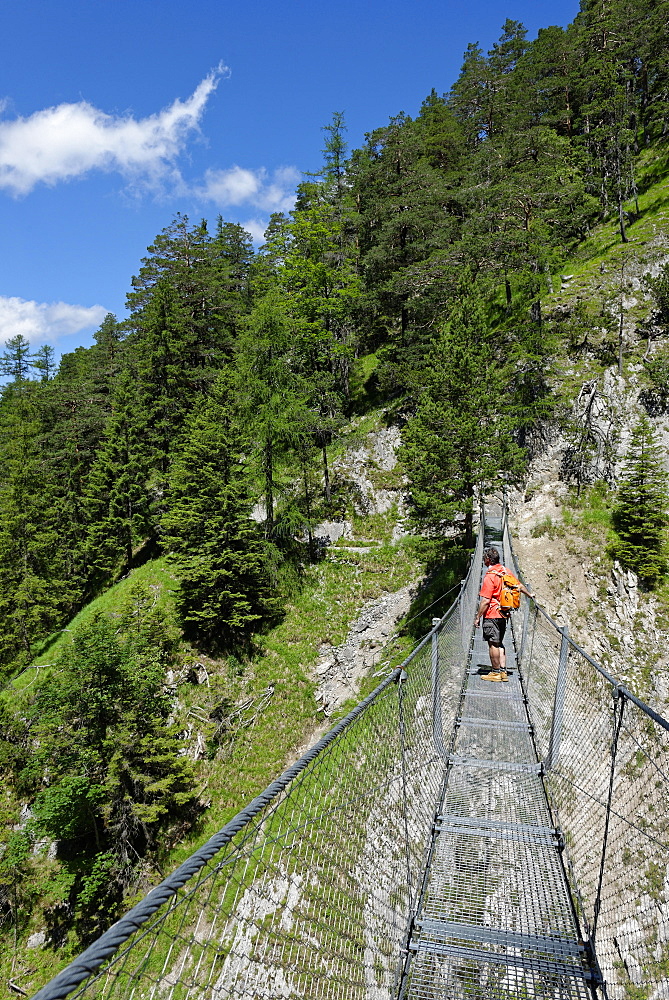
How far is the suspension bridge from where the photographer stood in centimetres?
263

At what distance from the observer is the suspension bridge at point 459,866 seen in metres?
2.63

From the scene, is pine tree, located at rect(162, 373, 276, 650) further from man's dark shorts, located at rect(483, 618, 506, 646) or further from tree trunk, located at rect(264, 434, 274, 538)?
man's dark shorts, located at rect(483, 618, 506, 646)

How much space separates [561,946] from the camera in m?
2.75

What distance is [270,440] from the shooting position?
43.9 feet

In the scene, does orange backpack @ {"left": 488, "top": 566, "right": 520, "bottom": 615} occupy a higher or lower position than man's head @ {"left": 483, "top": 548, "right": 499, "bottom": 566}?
lower

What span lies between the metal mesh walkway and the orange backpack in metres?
1.24

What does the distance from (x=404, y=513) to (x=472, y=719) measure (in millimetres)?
10184

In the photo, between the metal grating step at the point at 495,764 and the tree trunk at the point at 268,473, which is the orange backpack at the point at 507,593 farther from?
the tree trunk at the point at 268,473

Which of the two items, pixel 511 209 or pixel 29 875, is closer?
pixel 29 875

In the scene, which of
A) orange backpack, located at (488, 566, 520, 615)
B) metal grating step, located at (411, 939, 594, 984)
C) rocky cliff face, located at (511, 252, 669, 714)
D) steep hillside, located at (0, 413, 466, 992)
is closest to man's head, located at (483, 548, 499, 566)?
orange backpack, located at (488, 566, 520, 615)

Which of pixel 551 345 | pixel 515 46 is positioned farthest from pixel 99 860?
pixel 515 46

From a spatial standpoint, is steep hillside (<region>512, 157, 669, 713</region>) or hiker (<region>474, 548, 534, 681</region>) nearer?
hiker (<region>474, 548, 534, 681</region>)

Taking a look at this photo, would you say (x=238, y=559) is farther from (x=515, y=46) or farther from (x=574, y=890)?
(x=515, y=46)

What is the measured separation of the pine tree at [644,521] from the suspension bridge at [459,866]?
18.7 feet
